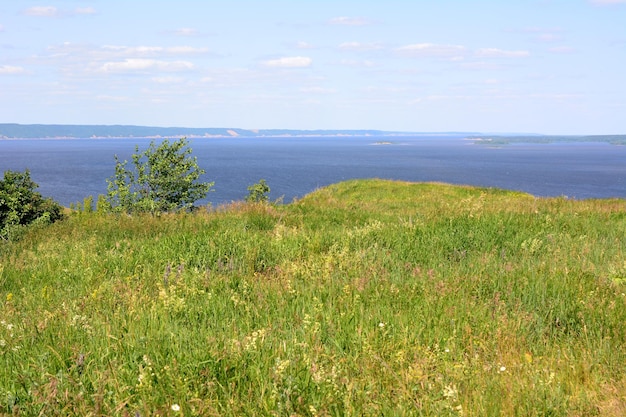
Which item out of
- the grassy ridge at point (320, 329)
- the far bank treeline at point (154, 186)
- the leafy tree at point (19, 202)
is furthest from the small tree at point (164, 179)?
the grassy ridge at point (320, 329)

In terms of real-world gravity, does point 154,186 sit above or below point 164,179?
below

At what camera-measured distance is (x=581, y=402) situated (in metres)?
3.35

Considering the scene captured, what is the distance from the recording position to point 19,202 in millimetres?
30141

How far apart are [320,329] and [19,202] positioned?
31341 millimetres

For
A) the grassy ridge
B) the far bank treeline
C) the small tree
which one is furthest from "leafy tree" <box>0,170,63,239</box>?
the grassy ridge

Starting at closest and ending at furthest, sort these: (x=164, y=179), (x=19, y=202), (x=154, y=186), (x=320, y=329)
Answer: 1. (x=320, y=329)
2. (x=19, y=202)
3. (x=164, y=179)
4. (x=154, y=186)

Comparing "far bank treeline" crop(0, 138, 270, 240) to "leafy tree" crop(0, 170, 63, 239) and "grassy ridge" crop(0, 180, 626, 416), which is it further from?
"grassy ridge" crop(0, 180, 626, 416)

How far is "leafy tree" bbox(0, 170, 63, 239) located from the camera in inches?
1120

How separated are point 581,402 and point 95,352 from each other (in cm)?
360

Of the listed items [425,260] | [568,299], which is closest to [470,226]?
[425,260]

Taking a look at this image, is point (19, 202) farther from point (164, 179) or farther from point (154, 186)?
point (164, 179)

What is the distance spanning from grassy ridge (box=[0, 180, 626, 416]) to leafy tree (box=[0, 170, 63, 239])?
73.9 feet

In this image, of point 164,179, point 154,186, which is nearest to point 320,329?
point 164,179

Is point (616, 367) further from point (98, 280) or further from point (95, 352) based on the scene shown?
point (98, 280)
